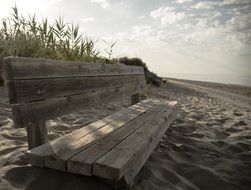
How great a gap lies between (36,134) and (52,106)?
0.27 meters

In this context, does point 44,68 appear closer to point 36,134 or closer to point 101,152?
point 36,134

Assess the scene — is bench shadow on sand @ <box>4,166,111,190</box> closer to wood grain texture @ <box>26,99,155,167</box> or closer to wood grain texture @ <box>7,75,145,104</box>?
wood grain texture @ <box>26,99,155,167</box>

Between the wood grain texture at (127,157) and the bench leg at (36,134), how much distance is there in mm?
651

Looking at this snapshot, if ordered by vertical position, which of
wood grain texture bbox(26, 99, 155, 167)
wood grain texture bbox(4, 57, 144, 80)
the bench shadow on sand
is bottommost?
the bench shadow on sand

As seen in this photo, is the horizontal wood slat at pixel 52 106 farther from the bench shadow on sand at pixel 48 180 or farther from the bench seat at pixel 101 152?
the bench shadow on sand at pixel 48 180

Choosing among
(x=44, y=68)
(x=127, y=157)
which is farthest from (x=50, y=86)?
(x=127, y=157)

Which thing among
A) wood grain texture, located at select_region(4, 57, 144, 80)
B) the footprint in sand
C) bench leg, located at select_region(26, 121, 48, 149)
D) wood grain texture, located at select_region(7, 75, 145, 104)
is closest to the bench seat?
bench leg, located at select_region(26, 121, 48, 149)

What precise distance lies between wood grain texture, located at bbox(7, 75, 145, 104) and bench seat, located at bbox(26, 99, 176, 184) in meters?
0.38

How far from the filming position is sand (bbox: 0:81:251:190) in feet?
5.70

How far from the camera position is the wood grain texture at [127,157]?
4.40 feet

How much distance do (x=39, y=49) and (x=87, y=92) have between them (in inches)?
79.1

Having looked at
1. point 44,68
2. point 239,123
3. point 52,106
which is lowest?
point 239,123

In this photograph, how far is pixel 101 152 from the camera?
1581 millimetres

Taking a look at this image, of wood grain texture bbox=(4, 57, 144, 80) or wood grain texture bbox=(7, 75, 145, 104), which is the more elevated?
wood grain texture bbox=(4, 57, 144, 80)
